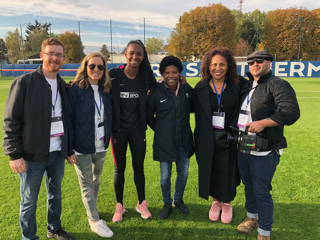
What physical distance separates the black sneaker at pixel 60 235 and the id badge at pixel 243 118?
2.15 metres

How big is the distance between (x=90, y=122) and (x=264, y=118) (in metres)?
1.73

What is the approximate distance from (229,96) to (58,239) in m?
2.42

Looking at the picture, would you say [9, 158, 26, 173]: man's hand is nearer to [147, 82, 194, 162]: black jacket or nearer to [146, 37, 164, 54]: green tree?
[147, 82, 194, 162]: black jacket

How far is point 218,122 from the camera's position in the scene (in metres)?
2.46

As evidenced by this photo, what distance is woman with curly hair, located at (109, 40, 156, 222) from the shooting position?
8.27ft

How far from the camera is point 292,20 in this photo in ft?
96.6

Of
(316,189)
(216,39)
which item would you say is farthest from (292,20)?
(316,189)

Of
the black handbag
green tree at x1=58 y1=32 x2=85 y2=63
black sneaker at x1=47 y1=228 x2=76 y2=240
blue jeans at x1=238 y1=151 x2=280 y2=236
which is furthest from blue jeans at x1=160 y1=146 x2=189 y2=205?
green tree at x1=58 y1=32 x2=85 y2=63

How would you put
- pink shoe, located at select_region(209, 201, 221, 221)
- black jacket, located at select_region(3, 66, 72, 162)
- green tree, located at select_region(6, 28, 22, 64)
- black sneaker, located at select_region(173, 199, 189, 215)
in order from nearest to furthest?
1. black jacket, located at select_region(3, 66, 72, 162)
2. pink shoe, located at select_region(209, 201, 221, 221)
3. black sneaker, located at select_region(173, 199, 189, 215)
4. green tree, located at select_region(6, 28, 22, 64)

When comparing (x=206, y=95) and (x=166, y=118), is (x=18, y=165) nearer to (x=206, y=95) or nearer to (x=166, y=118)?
(x=166, y=118)

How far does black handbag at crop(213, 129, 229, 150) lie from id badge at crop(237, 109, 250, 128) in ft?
0.76

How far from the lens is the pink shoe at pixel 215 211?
2658 mm

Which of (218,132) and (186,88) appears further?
(186,88)

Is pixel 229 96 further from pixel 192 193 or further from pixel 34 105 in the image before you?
pixel 34 105
